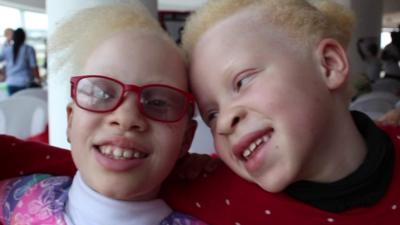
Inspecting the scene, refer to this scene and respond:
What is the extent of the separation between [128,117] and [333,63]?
381mm

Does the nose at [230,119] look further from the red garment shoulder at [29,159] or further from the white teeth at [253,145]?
the red garment shoulder at [29,159]

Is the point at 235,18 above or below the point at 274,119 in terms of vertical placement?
above

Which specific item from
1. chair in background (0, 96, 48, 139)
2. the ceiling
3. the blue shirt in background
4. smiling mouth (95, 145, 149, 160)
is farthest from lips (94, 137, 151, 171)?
the blue shirt in background

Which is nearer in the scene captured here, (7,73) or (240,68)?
(240,68)

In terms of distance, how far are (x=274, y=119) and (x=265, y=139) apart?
0.12 feet

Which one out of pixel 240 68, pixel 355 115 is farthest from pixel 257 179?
pixel 355 115

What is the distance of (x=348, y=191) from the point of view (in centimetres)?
90

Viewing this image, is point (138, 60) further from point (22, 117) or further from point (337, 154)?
point (22, 117)

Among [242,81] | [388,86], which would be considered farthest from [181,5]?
[242,81]

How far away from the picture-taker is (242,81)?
33.8 inches

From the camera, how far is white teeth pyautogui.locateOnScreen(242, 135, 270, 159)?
834 mm

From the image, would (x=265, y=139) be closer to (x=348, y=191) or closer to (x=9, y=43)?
(x=348, y=191)

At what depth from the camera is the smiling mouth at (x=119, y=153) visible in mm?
848

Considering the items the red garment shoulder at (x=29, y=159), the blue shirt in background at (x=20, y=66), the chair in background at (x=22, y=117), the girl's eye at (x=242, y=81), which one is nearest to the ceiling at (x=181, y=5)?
the blue shirt in background at (x=20, y=66)
